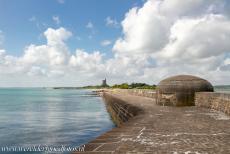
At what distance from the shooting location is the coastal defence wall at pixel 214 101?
Result: 486 inches

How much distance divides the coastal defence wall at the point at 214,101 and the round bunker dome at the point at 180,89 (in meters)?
0.52

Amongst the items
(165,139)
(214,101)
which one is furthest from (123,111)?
(165,139)

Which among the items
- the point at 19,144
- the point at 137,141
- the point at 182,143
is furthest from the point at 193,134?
the point at 19,144

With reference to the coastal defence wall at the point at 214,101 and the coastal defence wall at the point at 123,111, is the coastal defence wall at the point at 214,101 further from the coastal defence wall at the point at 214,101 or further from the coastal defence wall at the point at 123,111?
the coastal defence wall at the point at 123,111

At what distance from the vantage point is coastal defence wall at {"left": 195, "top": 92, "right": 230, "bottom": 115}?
12336 millimetres

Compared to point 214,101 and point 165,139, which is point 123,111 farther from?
point 165,139

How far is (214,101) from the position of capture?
14117 mm

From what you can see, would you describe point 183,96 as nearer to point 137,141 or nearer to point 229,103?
point 229,103

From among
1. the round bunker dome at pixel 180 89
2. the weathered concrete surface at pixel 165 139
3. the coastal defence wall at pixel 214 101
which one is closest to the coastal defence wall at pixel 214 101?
the coastal defence wall at pixel 214 101

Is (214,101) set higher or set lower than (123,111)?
higher

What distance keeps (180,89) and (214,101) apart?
2.89m

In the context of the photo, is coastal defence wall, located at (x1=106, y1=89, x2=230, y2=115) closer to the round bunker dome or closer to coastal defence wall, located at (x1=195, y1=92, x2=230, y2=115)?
coastal defence wall, located at (x1=195, y1=92, x2=230, y2=115)

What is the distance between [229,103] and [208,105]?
311 centimetres

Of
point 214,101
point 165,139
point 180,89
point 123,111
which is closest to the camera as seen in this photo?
point 165,139
